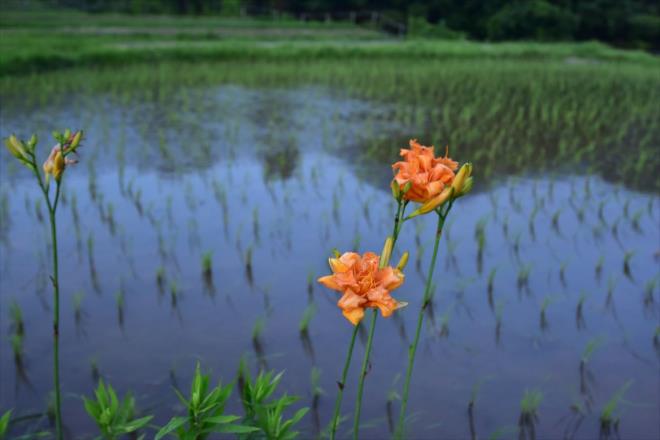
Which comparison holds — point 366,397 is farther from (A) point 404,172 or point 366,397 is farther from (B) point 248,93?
(B) point 248,93

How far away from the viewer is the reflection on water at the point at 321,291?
7.22 ft

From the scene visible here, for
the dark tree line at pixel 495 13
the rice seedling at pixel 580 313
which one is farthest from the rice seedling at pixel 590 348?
the dark tree line at pixel 495 13

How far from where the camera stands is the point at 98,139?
18.1 feet

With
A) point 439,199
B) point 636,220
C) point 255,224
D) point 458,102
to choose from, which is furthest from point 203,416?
point 458,102

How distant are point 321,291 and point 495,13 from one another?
75.6 feet

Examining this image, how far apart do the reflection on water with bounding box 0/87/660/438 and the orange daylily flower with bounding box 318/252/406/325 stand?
1178mm

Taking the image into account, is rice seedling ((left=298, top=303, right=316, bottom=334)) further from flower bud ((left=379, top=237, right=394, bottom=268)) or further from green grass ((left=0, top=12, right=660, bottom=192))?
flower bud ((left=379, top=237, right=394, bottom=268))

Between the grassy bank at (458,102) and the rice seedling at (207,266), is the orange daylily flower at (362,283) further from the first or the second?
the grassy bank at (458,102)

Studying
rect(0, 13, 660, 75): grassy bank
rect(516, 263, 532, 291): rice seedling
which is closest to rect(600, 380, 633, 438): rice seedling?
rect(516, 263, 532, 291): rice seedling

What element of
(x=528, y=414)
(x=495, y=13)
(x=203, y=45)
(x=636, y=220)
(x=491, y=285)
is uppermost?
(x=495, y=13)

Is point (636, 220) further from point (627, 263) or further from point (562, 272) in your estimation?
point (562, 272)

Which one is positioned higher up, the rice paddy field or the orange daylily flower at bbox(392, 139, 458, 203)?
the orange daylily flower at bbox(392, 139, 458, 203)

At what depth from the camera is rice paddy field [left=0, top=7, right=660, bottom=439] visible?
2209 millimetres

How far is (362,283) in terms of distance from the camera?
980 millimetres
